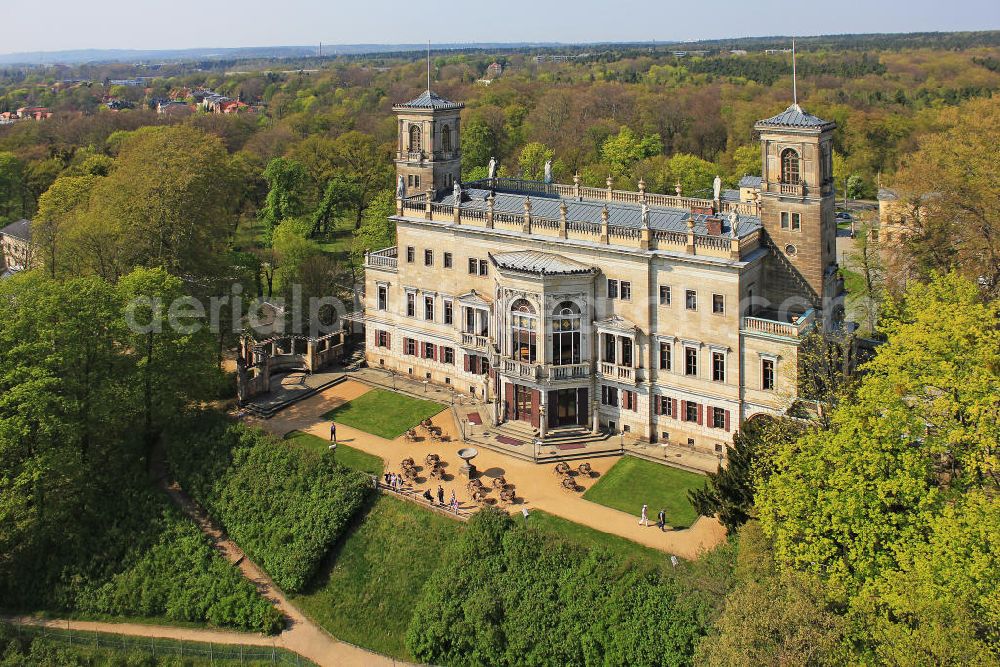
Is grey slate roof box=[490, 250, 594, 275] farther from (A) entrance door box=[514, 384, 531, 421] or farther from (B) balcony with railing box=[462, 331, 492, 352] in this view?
(A) entrance door box=[514, 384, 531, 421]

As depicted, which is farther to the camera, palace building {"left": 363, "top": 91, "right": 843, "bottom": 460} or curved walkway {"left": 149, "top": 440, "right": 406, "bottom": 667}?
palace building {"left": 363, "top": 91, "right": 843, "bottom": 460}

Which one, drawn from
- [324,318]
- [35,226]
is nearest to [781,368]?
[324,318]

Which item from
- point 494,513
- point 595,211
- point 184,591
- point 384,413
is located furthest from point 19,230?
point 494,513

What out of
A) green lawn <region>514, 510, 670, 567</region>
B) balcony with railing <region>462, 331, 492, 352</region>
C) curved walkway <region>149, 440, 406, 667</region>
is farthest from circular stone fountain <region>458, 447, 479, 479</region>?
curved walkway <region>149, 440, 406, 667</region>

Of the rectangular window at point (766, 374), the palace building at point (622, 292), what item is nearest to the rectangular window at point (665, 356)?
the palace building at point (622, 292)

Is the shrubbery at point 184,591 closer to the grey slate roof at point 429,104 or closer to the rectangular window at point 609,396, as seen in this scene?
the rectangular window at point 609,396

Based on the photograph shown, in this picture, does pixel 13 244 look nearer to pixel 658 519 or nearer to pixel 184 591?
pixel 184 591
